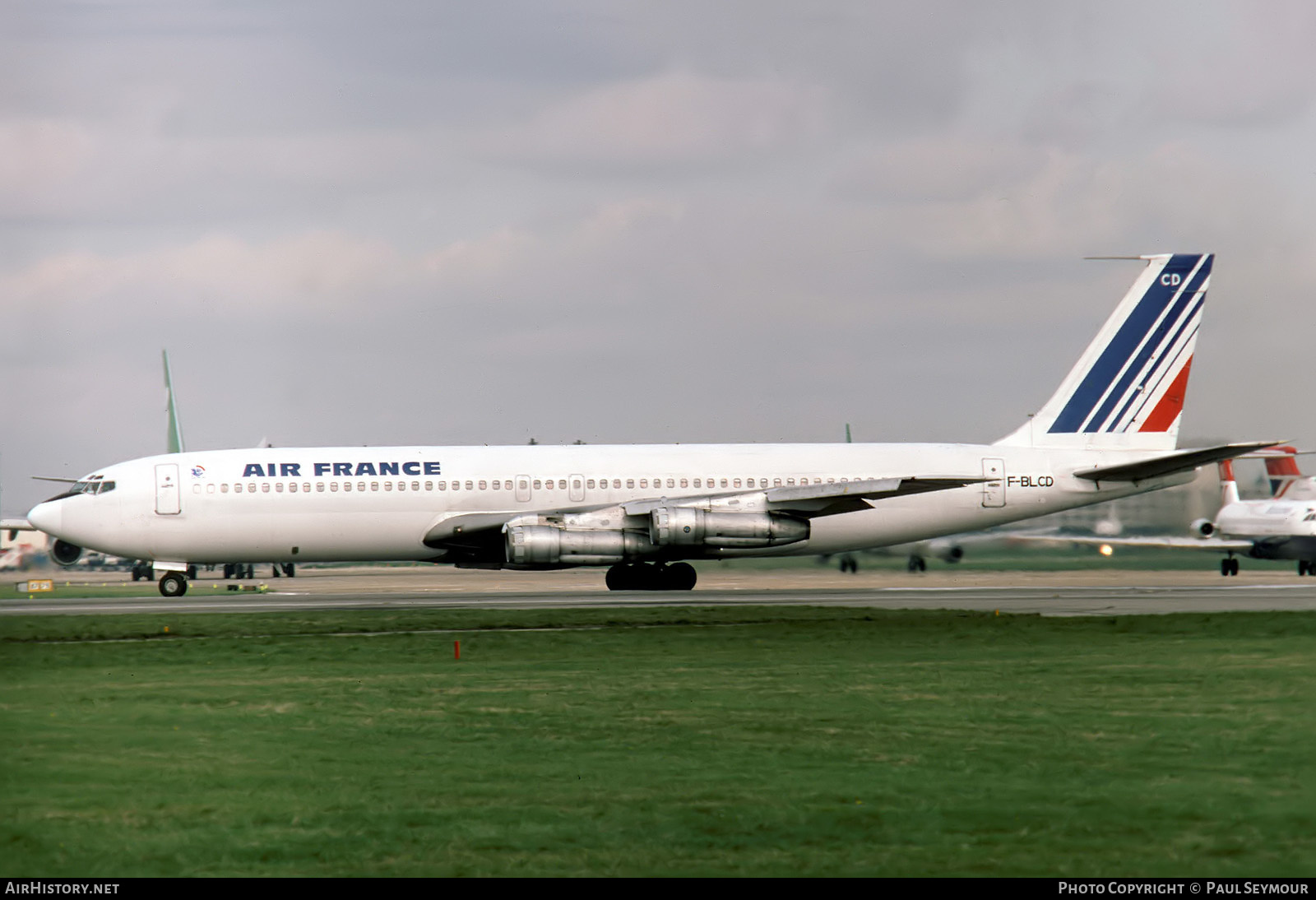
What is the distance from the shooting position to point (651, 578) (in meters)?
39.6

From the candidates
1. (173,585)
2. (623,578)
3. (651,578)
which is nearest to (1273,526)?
(651,578)

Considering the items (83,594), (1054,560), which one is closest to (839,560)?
(1054,560)

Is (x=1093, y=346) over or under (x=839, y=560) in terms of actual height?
over

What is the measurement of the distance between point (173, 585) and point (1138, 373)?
29231mm

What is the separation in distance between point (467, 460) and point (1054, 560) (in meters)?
25.2

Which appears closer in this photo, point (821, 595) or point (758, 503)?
point (821, 595)

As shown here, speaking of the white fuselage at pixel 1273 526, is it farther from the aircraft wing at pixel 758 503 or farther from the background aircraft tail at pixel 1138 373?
the aircraft wing at pixel 758 503

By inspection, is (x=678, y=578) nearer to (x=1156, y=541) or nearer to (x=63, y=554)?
(x=1156, y=541)

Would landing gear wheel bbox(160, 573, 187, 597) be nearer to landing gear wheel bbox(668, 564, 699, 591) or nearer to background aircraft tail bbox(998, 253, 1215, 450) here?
landing gear wheel bbox(668, 564, 699, 591)

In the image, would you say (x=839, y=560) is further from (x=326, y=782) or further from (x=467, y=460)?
(x=326, y=782)

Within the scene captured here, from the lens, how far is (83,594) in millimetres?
45781

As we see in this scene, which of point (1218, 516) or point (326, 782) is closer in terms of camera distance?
point (326, 782)

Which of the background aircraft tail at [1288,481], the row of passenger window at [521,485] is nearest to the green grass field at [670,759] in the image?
the row of passenger window at [521,485]
